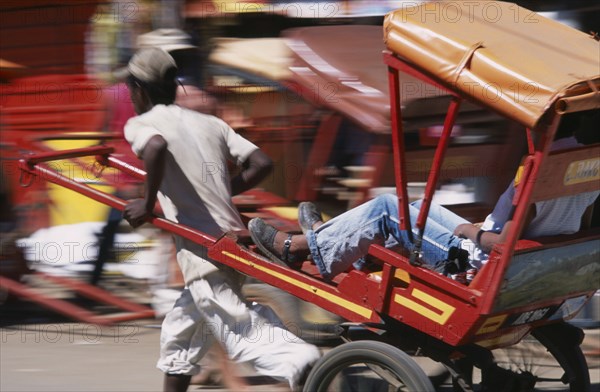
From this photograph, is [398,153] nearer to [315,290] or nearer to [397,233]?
[397,233]

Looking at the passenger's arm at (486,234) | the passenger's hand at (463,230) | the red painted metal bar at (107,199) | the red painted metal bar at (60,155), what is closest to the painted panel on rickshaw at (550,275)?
the passenger's arm at (486,234)

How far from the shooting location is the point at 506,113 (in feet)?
11.5

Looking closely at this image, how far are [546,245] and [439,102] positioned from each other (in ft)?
6.36

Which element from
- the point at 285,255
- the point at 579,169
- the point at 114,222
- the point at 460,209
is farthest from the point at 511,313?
the point at 114,222

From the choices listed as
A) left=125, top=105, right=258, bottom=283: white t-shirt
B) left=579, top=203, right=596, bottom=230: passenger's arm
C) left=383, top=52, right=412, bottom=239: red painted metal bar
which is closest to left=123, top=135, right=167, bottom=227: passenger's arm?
left=125, top=105, right=258, bottom=283: white t-shirt

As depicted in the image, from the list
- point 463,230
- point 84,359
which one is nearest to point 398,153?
point 463,230

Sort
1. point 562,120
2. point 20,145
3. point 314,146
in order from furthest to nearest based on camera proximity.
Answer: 1. point 20,145
2. point 314,146
3. point 562,120

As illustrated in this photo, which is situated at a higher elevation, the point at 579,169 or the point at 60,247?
the point at 579,169

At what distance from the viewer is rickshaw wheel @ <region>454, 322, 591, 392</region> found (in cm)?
445

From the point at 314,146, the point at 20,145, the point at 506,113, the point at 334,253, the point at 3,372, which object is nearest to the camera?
the point at 506,113

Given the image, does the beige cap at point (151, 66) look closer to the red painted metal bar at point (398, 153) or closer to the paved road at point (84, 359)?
the red painted metal bar at point (398, 153)

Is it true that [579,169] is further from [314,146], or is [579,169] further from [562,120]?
[314,146]

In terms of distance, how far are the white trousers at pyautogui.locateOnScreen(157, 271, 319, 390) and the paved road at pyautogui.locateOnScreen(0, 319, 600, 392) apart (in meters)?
0.52

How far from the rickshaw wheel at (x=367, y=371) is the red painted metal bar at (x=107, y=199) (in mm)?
707
